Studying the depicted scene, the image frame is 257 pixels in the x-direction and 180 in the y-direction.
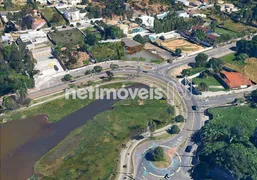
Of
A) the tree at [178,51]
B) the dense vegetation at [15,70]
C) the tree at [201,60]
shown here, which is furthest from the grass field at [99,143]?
the tree at [178,51]

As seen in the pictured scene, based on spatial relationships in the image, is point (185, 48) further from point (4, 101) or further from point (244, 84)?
point (4, 101)

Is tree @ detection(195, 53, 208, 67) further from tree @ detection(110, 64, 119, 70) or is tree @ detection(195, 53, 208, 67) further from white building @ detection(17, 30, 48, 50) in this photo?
white building @ detection(17, 30, 48, 50)

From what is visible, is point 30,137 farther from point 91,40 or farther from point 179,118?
point 91,40

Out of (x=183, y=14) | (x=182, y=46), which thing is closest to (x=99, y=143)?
(x=182, y=46)

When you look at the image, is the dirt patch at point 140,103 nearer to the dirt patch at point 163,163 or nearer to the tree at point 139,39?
the dirt patch at point 163,163

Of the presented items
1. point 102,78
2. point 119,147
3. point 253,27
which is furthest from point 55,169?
point 253,27

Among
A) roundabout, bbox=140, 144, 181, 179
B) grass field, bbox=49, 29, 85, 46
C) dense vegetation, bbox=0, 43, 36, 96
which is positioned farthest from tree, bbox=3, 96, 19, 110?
grass field, bbox=49, 29, 85, 46
